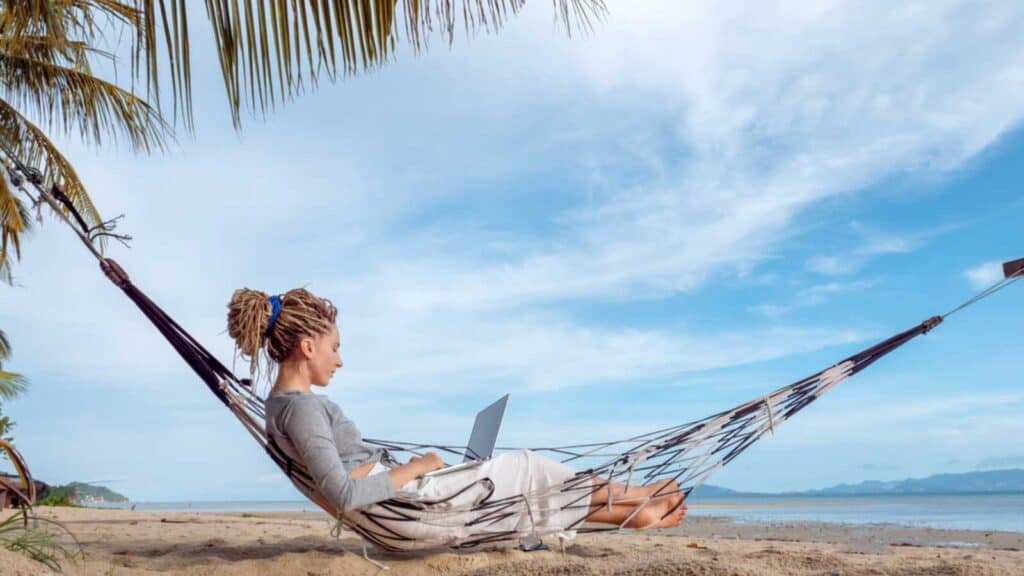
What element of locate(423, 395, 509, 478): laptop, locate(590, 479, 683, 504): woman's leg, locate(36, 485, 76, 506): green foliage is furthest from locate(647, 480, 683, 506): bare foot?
locate(36, 485, 76, 506): green foliage

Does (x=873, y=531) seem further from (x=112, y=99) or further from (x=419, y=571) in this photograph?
(x=112, y=99)

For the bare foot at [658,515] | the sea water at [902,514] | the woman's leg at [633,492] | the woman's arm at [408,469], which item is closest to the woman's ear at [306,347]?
the woman's arm at [408,469]

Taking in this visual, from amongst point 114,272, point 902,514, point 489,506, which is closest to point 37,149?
point 114,272

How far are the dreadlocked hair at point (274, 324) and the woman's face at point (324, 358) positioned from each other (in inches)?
1.0

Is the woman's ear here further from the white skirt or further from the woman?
the white skirt

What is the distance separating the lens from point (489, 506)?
2.52m

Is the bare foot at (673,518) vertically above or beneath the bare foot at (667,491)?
beneath

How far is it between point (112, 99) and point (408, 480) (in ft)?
13.3

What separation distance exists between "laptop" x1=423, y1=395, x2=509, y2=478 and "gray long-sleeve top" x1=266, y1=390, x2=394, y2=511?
250 mm

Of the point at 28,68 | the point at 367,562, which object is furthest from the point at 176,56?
the point at 28,68

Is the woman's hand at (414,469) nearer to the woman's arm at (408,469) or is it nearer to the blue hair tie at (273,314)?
the woman's arm at (408,469)

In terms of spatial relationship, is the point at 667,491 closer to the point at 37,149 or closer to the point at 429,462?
the point at 429,462

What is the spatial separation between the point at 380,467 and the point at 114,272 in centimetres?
123

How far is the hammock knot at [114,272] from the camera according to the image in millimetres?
3023
